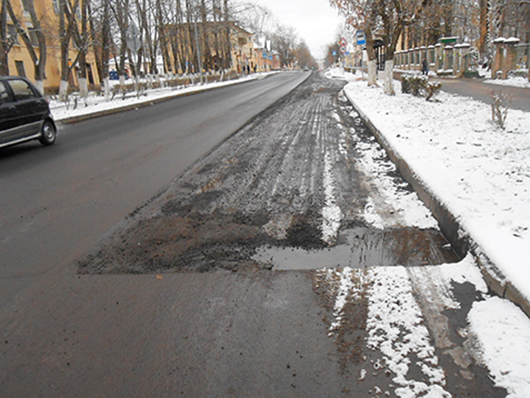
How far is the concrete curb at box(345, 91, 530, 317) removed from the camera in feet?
8.29

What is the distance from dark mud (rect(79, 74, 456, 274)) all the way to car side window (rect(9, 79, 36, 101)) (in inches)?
208

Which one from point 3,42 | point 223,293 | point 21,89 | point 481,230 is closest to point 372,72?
point 21,89

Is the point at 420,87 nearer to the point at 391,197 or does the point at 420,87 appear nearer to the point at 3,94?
the point at 391,197

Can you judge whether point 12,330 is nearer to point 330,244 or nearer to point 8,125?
point 330,244

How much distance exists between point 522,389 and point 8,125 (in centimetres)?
979

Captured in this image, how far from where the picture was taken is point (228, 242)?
12.3 ft

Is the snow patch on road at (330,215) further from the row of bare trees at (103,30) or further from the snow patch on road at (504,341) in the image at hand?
the row of bare trees at (103,30)

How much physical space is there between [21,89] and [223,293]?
29.3ft

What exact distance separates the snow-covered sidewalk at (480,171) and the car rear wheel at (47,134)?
26.0ft

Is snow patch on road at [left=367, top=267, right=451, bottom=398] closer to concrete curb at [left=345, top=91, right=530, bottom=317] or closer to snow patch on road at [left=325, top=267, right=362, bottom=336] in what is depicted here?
snow patch on road at [left=325, top=267, right=362, bottom=336]

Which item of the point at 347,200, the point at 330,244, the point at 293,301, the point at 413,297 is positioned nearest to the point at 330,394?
the point at 293,301

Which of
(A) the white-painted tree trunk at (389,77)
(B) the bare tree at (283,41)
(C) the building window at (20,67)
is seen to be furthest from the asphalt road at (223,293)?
(B) the bare tree at (283,41)

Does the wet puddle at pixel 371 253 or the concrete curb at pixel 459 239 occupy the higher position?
the concrete curb at pixel 459 239

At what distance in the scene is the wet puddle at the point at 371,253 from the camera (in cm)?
329
